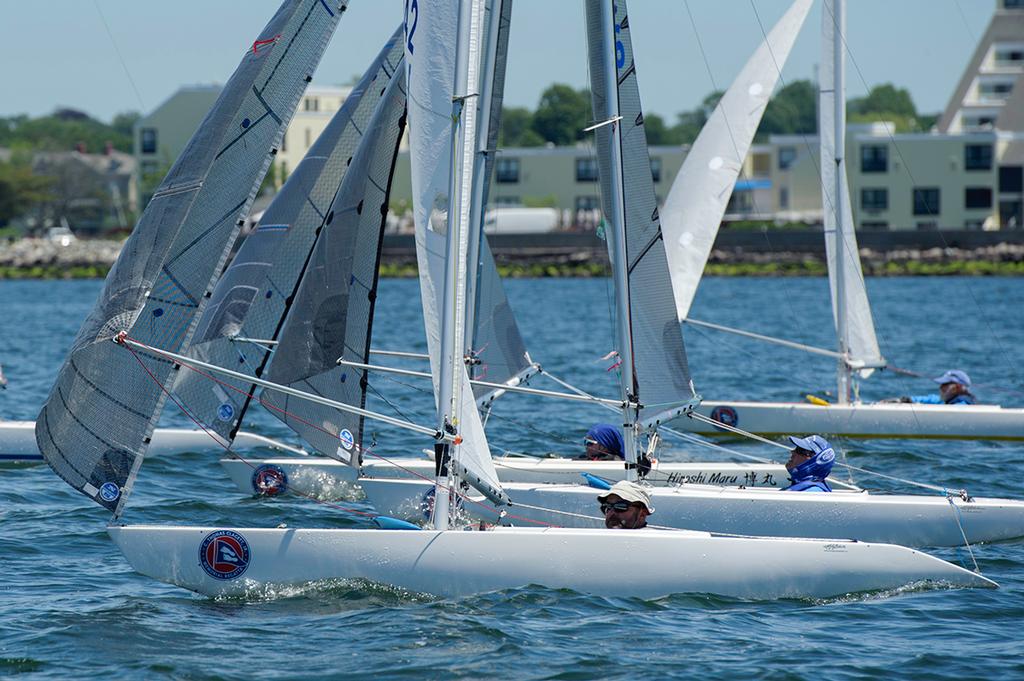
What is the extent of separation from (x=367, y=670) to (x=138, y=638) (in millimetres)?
1787

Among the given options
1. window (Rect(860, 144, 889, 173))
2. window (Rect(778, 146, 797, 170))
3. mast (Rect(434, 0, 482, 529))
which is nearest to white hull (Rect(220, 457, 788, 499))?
mast (Rect(434, 0, 482, 529))

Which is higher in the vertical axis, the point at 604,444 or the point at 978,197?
the point at 978,197

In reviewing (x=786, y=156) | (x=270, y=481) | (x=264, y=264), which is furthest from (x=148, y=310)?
(x=786, y=156)

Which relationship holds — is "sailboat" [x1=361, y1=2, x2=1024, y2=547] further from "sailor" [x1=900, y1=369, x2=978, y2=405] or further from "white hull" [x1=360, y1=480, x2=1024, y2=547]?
"sailor" [x1=900, y1=369, x2=978, y2=405]

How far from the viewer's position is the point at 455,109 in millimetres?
10367

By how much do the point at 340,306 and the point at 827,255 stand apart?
9.18 meters

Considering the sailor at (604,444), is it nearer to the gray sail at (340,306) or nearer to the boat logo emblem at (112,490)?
the gray sail at (340,306)

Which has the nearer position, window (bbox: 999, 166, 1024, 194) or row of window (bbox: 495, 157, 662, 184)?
window (bbox: 999, 166, 1024, 194)

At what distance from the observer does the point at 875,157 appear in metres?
81.3

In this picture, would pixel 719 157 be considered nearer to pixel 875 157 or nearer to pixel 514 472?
pixel 514 472

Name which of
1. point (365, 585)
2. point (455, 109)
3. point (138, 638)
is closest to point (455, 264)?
point (455, 109)

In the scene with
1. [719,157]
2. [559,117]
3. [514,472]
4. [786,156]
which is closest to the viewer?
[514,472]

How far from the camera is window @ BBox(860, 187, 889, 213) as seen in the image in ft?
268

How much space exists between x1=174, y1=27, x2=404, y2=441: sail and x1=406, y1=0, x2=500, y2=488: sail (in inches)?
147
